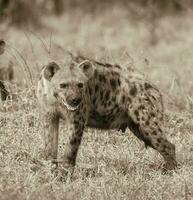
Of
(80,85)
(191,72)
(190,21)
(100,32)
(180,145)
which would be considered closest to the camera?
(80,85)

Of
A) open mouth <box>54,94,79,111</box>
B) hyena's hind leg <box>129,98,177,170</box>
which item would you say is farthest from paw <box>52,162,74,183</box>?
hyena's hind leg <box>129,98,177,170</box>

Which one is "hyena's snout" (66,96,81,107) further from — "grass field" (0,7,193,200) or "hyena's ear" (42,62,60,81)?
"grass field" (0,7,193,200)

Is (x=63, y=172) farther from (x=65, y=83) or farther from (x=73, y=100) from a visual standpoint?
(x=65, y=83)

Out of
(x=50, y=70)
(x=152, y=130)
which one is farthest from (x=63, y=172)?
(x=152, y=130)

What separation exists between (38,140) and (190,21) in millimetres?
9570

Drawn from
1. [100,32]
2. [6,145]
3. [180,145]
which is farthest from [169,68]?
[6,145]

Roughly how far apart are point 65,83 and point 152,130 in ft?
3.27

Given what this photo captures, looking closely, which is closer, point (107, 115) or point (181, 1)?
point (107, 115)

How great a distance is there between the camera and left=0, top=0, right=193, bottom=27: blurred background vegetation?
1641 cm

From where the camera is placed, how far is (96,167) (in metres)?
7.67

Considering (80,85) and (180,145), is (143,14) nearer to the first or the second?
(180,145)

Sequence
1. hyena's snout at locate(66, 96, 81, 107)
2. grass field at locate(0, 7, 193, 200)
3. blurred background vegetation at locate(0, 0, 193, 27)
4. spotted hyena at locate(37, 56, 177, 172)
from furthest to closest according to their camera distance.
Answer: blurred background vegetation at locate(0, 0, 193, 27) → spotted hyena at locate(37, 56, 177, 172) → hyena's snout at locate(66, 96, 81, 107) → grass field at locate(0, 7, 193, 200)

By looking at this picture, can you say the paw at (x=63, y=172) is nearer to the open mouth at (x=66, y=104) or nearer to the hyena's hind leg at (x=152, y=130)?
the open mouth at (x=66, y=104)

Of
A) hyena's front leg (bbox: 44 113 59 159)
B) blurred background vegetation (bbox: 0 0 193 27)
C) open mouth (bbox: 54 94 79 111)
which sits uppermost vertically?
open mouth (bbox: 54 94 79 111)
